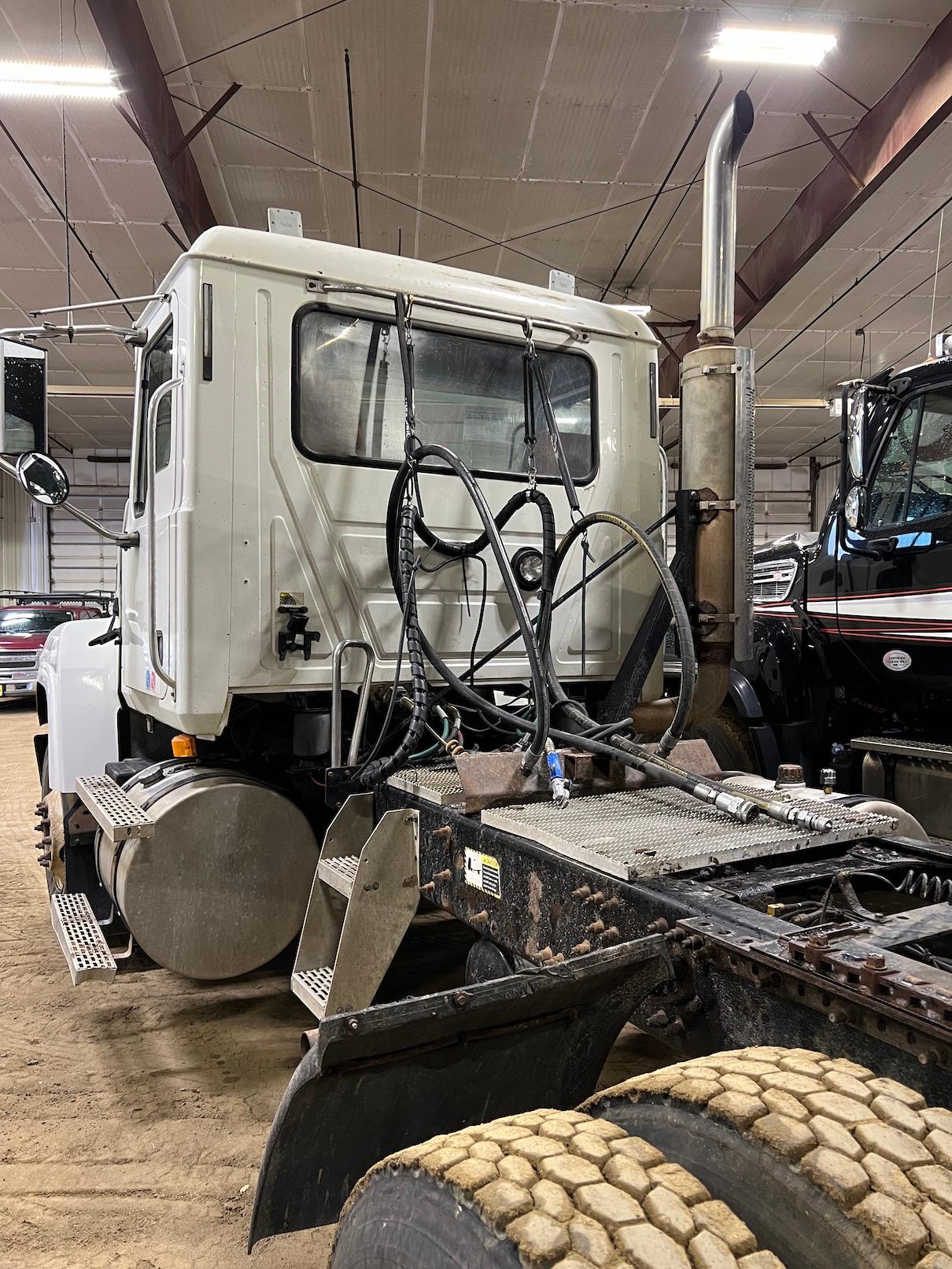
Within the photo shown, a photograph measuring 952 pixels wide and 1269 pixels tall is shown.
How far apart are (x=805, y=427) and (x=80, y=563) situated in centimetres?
1643

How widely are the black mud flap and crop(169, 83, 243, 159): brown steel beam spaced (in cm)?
719

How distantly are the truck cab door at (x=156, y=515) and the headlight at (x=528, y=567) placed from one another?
3.91 ft

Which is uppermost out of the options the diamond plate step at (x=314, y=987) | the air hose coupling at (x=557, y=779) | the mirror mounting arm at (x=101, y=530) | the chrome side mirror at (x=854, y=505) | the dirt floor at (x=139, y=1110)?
the chrome side mirror at (x=854, y=505)

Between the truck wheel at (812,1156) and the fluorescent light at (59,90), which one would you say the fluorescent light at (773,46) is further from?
the truck wheel at (812,1156)

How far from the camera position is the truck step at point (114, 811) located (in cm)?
280

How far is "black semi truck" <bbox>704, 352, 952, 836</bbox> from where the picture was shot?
411cm

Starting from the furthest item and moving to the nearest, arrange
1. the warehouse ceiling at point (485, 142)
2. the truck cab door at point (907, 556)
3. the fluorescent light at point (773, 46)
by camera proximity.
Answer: the warehouse ceiling at point (485, 142) → the fluorescent light at point (773, 46) → the truck cab door at point (907, 556)

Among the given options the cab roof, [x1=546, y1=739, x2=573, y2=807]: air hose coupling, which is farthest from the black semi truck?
[x1=546, y1=739, x2=573, y2=807]: air hose coupling

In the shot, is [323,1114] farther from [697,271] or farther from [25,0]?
[697,271]

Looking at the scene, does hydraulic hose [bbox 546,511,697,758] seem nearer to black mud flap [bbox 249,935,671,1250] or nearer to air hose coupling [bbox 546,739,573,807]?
air hose coupling [bbox 546,739,573,807]

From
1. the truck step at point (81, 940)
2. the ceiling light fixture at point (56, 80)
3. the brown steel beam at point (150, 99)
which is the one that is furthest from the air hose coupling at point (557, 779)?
the ceiling light fixture at point (56, 80)

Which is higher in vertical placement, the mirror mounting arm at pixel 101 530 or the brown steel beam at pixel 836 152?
the brown steel beam at pixel 836 152

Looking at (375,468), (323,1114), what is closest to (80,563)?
(375,468)

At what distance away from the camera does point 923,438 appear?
418cm
